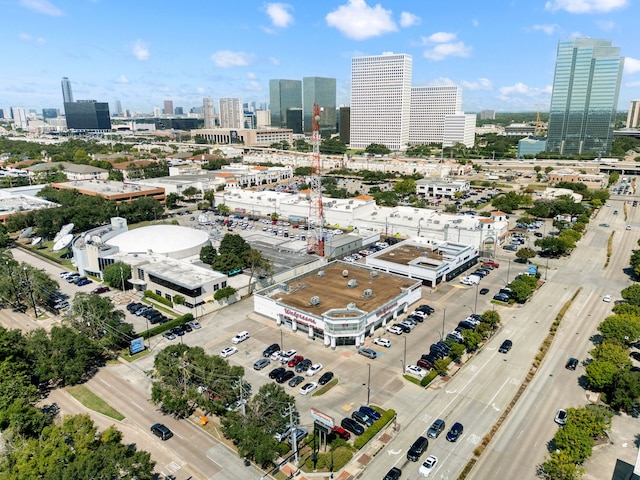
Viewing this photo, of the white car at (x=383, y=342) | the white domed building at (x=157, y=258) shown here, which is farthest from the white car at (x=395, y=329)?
the white domed building at (x=157, y=258)

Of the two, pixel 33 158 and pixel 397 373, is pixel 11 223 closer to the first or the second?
pixel 397 373

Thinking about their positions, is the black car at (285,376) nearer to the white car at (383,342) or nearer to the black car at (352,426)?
the black car at (352,426)

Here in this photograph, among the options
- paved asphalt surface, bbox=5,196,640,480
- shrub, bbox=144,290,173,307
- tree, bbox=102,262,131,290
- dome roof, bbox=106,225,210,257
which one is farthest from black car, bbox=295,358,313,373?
dome roof, bbox=106,225,210,257

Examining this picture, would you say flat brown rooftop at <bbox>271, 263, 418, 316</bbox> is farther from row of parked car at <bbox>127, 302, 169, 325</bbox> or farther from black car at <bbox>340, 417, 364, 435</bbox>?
black car at <bbox>340, 417, 364, 435</bbox>

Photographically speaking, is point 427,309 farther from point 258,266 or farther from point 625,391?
point 258,266

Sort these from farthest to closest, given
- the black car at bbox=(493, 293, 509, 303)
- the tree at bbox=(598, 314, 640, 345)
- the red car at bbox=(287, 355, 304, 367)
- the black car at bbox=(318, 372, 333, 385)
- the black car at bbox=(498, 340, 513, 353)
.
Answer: the black car at bbox=(493, 293, 509, 303)
the black car at bbox=(498, 340, 513, 353)
the red car at bbox=(287, 355, 304, 367)
the tree at bbox=(598, 314, 640, 345)
the black car at bbox=(318, 372, 333, 385)

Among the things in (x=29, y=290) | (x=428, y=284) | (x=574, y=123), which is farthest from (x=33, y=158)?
(x=574, y=123)

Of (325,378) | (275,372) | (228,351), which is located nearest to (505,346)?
(325,378)
